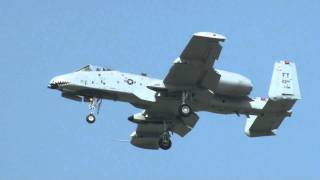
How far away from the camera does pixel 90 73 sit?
191 feet

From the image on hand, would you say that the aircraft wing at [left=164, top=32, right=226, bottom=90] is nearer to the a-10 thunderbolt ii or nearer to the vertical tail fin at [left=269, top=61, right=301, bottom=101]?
the a-10 thunderbolt ii

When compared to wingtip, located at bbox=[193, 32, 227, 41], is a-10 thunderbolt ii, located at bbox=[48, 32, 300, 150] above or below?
below

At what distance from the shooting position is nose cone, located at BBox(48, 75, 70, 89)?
57.6m

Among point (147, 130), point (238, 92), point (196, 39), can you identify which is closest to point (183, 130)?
point (147, 130)

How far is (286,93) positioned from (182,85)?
18.8ft

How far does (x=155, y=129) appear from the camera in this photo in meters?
63.4

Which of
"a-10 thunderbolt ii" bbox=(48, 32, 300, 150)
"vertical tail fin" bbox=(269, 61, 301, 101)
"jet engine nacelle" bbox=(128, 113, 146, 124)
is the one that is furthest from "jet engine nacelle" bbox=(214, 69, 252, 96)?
"jet engine nacelle" bbox=(128, 113, 146, 124)

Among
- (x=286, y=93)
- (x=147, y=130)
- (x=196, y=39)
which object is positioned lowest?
(x=147, y=130)

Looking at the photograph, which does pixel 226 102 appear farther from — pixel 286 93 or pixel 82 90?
pixel 82 90

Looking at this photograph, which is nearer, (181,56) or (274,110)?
(181,56)

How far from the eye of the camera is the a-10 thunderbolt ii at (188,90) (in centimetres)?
5716

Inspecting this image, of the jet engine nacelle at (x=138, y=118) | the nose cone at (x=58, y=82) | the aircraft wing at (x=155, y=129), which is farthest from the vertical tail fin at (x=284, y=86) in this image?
the nose cone at (x=58, y=82)

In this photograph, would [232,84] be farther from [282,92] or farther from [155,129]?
[155,129]

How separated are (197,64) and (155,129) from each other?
8.49m
